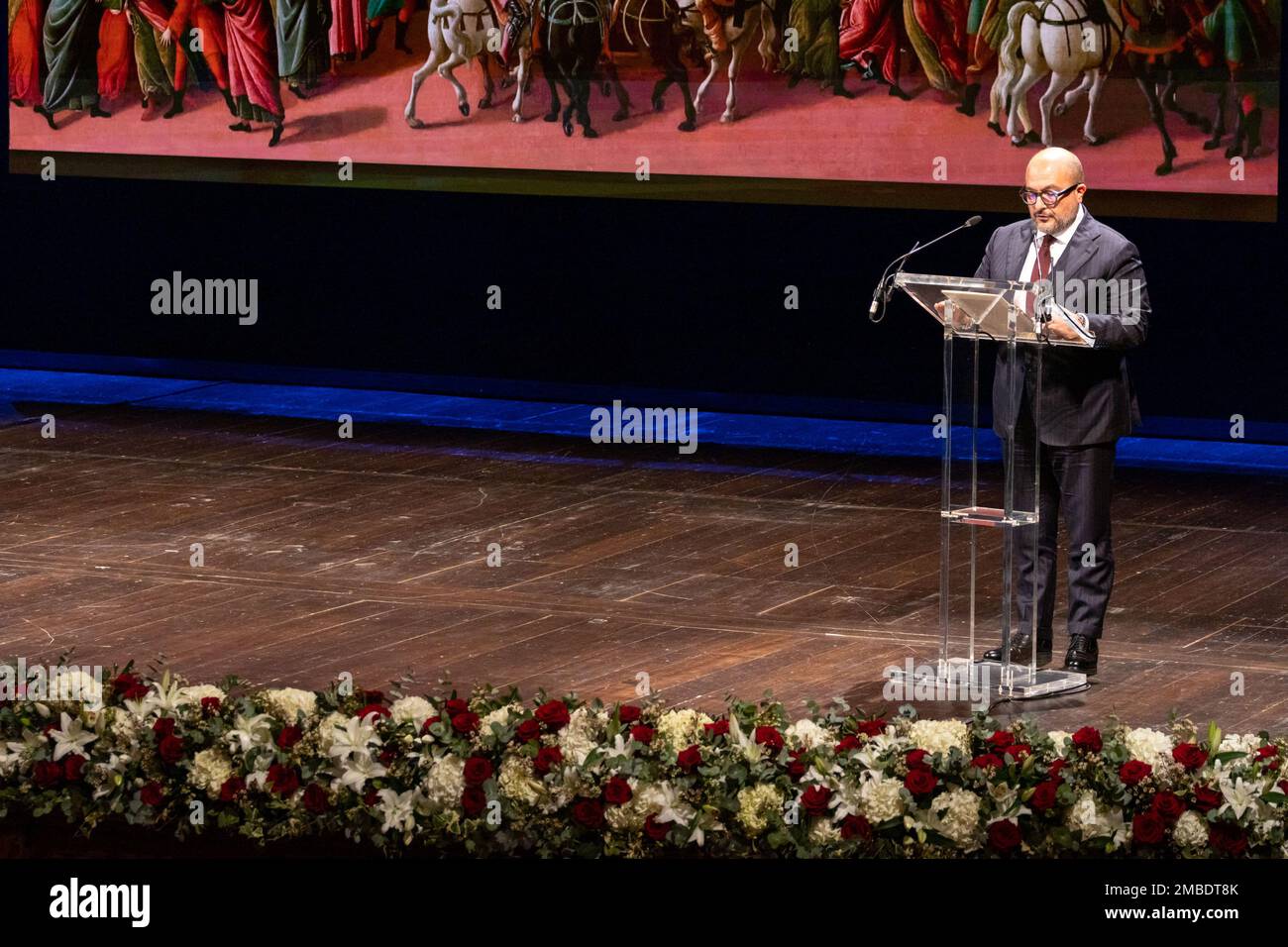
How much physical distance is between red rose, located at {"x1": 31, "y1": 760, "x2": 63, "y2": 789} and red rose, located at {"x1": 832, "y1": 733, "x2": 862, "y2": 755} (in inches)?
71.9

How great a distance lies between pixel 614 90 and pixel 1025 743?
7561 millimetres

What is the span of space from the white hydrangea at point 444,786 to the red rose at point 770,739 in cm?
68

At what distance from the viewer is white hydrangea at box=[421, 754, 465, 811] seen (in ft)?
17.1

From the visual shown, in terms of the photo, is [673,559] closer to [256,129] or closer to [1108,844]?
[1108,844]

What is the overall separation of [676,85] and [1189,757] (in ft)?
24.9

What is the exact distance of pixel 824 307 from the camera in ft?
39.9

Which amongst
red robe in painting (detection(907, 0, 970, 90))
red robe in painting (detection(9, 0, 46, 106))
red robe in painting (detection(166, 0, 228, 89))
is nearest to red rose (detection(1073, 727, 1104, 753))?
red robe in painting (detection(907, 0, 970, 90))

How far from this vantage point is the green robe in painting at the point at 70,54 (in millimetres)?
13555

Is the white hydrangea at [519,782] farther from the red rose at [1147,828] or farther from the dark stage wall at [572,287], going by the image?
the dark stage wall at [572,287]

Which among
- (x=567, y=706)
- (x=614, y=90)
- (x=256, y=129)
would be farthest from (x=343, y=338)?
(x=567, y=706)

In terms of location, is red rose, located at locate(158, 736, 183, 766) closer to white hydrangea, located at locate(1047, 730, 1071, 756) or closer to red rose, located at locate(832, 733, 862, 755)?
red rose, located at locate(832, 733, 862, 755)

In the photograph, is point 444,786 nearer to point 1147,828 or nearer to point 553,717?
point 553,717

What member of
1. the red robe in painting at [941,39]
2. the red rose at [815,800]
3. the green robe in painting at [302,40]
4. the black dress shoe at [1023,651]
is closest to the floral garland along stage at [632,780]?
the red rose at [815,800]

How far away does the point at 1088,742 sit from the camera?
17.1 feet
